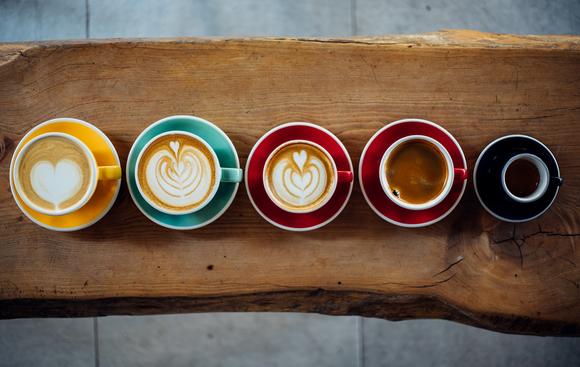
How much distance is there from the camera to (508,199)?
951mm

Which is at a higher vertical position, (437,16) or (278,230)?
(437,16)

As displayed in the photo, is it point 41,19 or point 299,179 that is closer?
point 299,179

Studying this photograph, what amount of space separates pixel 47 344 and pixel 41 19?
52.7 inches

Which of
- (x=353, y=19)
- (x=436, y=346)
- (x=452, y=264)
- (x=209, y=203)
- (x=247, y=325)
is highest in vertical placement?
(x=353, y=19)

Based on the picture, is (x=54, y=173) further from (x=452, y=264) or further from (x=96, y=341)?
(x=96, y=341)

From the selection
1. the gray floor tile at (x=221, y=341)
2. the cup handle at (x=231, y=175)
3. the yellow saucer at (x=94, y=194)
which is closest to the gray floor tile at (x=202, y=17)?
the yellow saucer at (x=94, y=194)

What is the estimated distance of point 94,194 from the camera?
3.17 feet

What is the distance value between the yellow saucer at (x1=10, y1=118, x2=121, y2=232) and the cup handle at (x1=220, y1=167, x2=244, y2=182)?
250 mm

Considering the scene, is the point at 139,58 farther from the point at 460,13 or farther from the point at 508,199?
the point at 460,13

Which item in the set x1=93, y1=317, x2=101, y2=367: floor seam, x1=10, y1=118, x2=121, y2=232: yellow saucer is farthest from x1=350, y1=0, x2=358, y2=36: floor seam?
x1=93, y1=317, x2=101, y2=367: floor seam

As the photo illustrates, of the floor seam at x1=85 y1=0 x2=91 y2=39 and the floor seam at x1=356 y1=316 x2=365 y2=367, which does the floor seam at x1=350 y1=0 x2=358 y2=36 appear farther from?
the floor seam at x1=356 y1=316 x2=365 y2=367

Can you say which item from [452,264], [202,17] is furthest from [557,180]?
[202,17]

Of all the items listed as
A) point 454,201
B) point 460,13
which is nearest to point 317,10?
point 460,13

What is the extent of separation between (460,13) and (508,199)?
115 centimetres
